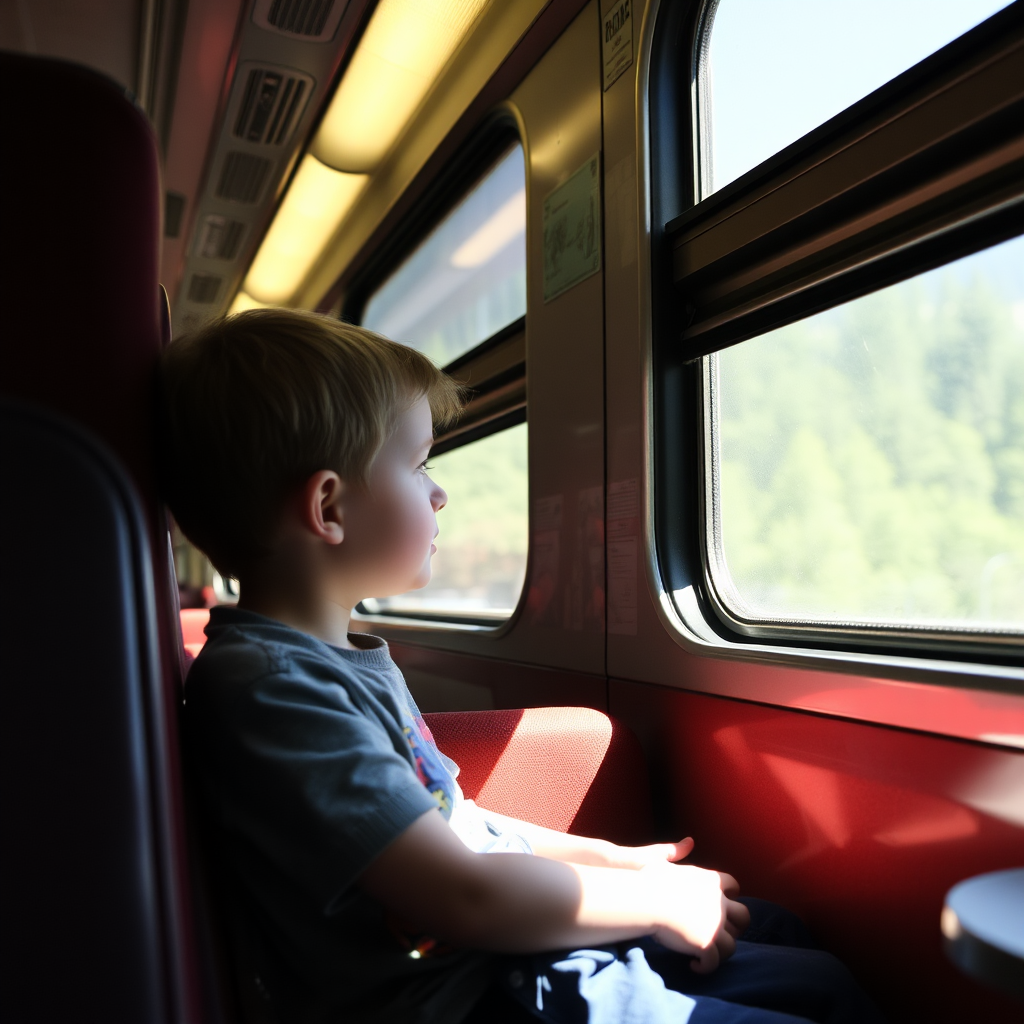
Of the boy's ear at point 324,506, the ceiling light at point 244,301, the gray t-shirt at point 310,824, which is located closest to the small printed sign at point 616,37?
the boy's ear at point 324,506

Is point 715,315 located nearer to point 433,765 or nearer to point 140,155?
point 433,765

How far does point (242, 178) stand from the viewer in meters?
3.88

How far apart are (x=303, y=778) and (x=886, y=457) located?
0.98 meters

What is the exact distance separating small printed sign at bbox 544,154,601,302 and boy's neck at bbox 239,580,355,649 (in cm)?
117

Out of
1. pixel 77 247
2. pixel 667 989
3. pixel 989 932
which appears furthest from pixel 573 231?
pixel 989 932

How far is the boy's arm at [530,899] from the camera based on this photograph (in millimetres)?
812

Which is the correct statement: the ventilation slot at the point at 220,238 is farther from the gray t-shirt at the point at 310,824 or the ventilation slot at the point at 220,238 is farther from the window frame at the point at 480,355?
the gray t-shirt at the point at 310,824

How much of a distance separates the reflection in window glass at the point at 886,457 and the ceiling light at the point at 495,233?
1194mm

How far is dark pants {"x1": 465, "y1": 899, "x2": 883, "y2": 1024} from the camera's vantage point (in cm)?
92

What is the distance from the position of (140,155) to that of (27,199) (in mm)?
108

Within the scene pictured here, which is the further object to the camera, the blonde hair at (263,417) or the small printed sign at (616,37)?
the small printed sign at (616,37)

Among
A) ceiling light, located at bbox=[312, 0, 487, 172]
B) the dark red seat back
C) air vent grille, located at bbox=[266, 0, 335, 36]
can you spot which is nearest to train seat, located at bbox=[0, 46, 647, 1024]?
the dark red seat back

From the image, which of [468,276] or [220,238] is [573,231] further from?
[220,238]

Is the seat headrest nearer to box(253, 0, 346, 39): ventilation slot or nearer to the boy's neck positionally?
the boy's neck
